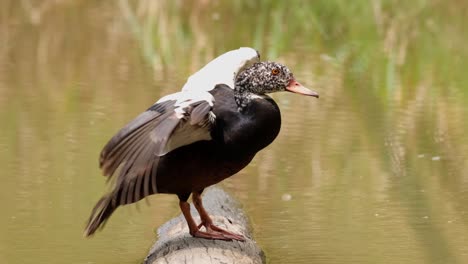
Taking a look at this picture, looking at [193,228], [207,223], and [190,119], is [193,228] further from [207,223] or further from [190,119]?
[190,119]

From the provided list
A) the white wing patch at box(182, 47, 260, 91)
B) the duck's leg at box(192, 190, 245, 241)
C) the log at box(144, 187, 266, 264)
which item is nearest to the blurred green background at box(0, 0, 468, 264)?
the log at box(144, 187, 266, 264)

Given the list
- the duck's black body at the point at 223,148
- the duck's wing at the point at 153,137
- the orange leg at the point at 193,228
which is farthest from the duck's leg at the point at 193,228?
the duck's wing at the point at 153,137

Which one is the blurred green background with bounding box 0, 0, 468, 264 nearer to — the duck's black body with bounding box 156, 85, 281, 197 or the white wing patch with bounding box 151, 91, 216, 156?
the duck's black body with bounding box 156, 85, 281, 197

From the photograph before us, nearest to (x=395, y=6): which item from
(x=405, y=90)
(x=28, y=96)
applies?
(x=405, y=90)

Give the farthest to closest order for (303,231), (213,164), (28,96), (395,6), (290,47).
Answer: (395,6)
(290,47)
(28,96)
(303,231)
(213,164)

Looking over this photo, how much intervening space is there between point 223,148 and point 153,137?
1.67ft

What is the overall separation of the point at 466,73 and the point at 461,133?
1953 millimetres

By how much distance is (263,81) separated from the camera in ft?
17.7

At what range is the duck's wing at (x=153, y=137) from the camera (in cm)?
468

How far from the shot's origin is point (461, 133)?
808 centimetres

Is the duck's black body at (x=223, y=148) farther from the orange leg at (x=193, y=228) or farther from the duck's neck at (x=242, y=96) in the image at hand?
the orange leg at (x=193, y=228)

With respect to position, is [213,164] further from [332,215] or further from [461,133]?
[461,133]

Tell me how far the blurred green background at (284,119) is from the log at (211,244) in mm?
175

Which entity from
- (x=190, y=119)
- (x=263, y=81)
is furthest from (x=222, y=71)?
(x=190, y=119)
